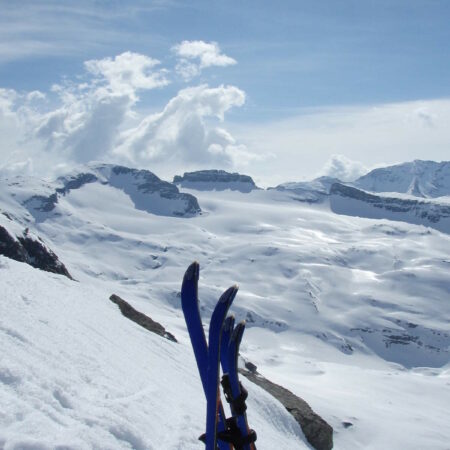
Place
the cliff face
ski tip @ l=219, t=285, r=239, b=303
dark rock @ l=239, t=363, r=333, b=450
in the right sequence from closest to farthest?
ski tip @ l=219, t=285, r=239, b=303, dark rock @ l=239, t=363, r=333, b=450, the cliff face

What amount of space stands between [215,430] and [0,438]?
9.42 feet

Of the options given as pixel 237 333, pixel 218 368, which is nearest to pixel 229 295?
pixel 218 368

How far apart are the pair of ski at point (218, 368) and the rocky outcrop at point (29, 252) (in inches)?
2514

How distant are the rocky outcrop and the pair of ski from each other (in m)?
63.8

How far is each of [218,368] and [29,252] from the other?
76.7 m

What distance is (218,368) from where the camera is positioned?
7.26 metres

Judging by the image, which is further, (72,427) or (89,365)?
(89,365)

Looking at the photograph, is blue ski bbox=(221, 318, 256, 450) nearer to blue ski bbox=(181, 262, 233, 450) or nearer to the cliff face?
blue ski bbox=(181, 262, 233, 450)

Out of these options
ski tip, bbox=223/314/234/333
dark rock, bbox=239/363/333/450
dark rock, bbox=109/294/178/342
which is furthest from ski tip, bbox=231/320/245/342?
dark rock, bbox=109/294/178/342

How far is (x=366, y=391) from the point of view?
88.4m

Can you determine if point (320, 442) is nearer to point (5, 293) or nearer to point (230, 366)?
point (5, 293)

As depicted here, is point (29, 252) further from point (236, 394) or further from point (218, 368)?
point (218, 368)

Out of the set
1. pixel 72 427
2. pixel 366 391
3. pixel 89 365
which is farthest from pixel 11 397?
pixel 366 391

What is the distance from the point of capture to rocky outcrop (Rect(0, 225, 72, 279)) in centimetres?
7112
